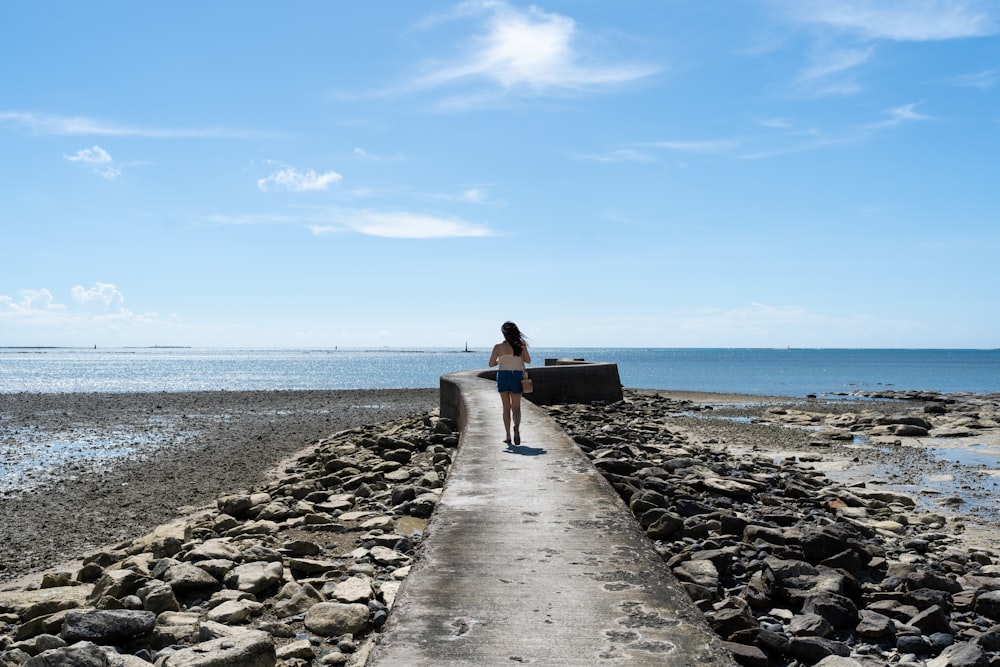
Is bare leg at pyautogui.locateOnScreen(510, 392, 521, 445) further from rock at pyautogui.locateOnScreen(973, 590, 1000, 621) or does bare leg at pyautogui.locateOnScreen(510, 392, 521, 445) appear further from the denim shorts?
rock at pyautogui.locateOnScreen(973, 590, 1000, 621)

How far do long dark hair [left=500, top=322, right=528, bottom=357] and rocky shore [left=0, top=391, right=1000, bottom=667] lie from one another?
1760 mm

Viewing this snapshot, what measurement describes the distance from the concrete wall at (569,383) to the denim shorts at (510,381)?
9198 mm

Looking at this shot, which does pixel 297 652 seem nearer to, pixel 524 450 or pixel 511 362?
pixel 524 450

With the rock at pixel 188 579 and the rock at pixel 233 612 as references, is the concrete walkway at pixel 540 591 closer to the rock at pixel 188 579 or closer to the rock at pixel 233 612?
the rock at pixel 233 612

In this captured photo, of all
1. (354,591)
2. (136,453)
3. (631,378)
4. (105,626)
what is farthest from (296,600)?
(631,378)

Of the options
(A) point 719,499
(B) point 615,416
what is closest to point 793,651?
(A) point 719,499

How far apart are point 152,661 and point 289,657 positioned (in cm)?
73

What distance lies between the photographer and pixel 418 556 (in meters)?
4.59

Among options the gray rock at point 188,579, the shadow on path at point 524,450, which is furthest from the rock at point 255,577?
the shadow on path at point 524,450

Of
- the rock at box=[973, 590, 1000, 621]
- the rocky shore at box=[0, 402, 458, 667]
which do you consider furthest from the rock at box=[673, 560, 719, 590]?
the rocky shore at box=[0, 402, 458, 667]

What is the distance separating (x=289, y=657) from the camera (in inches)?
153

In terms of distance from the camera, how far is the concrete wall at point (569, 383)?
21.3 meters

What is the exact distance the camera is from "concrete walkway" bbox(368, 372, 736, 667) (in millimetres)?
3184

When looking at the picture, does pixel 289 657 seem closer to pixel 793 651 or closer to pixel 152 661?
pixel 152 661
